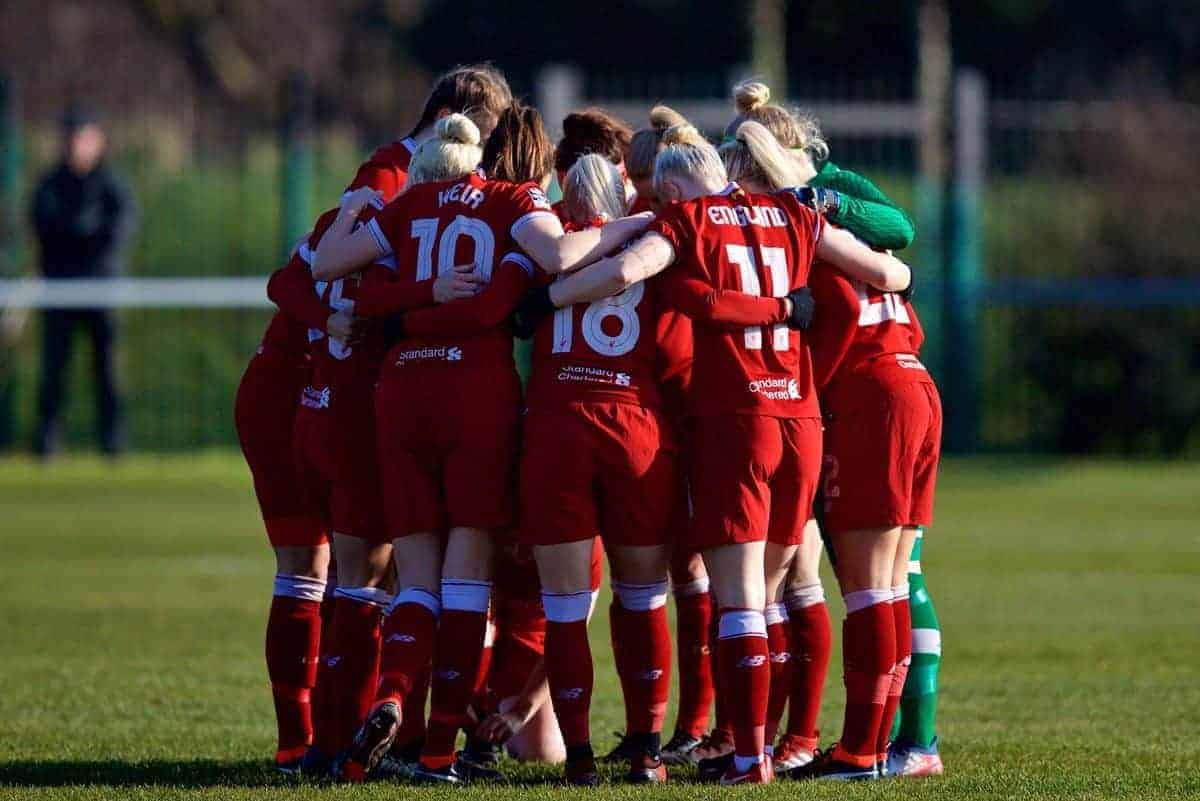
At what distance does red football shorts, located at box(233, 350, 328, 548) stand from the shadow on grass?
2.42 ft

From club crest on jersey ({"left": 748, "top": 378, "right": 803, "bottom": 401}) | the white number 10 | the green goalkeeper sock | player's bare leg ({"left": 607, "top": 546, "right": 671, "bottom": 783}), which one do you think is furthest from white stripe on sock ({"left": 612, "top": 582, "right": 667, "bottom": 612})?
the green goalkeeper sock

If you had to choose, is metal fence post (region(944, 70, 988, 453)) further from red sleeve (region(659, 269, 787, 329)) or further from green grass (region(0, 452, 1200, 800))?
red sleeve (region(659, 269, 787, 329))

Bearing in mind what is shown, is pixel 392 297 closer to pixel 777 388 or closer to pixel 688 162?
pixel 688 162

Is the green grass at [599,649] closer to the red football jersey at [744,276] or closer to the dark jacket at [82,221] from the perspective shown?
the red football jersey at [744,276]

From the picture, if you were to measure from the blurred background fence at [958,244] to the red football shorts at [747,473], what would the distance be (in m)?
13.9

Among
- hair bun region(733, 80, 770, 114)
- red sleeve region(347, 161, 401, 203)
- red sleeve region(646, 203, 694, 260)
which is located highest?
hair bun region(733, 80, 770, 114)

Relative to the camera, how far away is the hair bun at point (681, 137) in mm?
6457

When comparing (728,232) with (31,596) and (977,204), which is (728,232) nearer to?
(31,596)

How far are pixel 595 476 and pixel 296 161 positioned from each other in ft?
46.6

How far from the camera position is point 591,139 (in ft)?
22.8

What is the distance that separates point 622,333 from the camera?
627cm

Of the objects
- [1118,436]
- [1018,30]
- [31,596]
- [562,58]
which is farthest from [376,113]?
[31,596]

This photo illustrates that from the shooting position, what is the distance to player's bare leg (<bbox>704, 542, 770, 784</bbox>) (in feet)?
20.1

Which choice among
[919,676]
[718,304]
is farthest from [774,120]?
[919,676]
